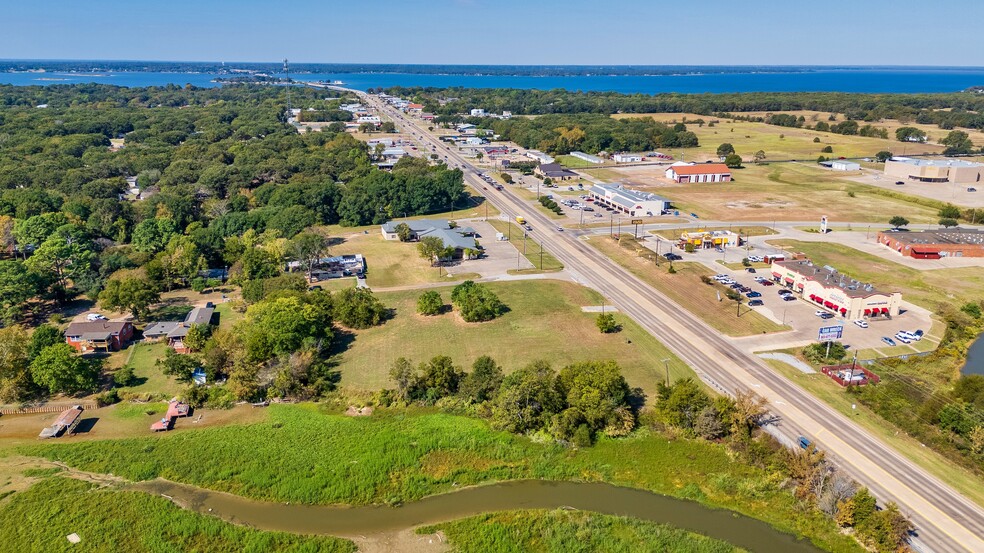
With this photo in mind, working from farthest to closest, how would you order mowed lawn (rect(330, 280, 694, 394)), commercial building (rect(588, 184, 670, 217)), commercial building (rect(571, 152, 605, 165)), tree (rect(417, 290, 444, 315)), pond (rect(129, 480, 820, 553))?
commercial building (rect(571, 152, 605, 165))
commercial building (rect(588, 184, 670, 217))
tree (rect(417, 290, 444, 315))
mowed lawn (rect(330, 280, 694, 394))
pond (rect(129, 480, 820, 553))

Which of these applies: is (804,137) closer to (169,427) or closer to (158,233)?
(158,233)

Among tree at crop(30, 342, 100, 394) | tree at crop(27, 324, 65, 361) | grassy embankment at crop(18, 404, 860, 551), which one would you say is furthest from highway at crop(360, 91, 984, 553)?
tree at crop(27, 324, 65, 361)

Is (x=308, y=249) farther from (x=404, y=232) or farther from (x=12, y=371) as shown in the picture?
(x=12, y=371)

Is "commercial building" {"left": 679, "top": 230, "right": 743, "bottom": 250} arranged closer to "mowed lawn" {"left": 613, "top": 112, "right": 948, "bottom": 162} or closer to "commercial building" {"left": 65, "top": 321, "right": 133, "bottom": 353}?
"commercial building" {"left": 65, "top": 321, "right": 133, "bottom": 353}

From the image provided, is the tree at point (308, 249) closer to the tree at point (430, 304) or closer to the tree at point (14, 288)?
the tree at point (430, 304)

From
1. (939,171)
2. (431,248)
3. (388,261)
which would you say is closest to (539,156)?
(388,261)

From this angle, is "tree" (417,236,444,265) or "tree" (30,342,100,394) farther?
"tree" (417,236,444,265)
